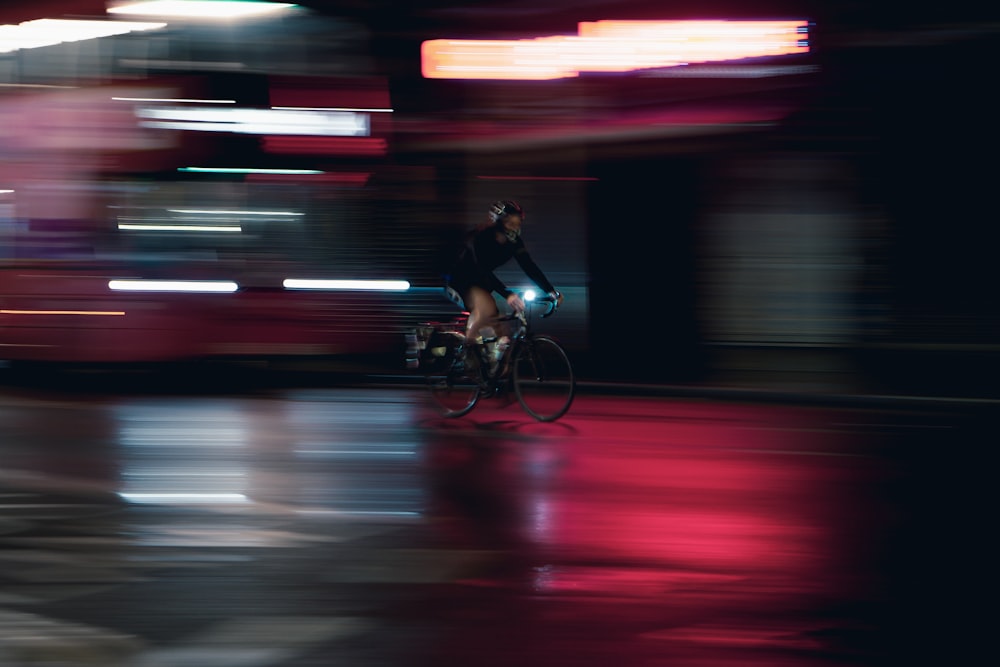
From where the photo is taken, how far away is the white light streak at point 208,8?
471 inches

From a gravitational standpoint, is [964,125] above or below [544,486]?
above

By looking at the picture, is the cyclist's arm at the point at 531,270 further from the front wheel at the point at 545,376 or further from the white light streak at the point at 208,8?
the white light streak at the point at 208,8

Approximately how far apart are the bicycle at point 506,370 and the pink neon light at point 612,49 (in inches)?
201

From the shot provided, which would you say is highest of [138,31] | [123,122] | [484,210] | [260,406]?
[138,31]

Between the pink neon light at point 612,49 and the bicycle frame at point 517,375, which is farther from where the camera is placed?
the pink neon light at point 612,49

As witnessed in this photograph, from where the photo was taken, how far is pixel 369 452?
8672mm

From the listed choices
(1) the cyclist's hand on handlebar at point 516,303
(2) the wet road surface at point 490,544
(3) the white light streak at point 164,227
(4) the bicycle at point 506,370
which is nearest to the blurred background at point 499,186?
(3) the white light streak at point 164,227

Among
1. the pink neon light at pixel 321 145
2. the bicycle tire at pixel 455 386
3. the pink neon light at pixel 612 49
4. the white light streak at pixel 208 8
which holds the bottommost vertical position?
the bicycle tire at pixel 455 386

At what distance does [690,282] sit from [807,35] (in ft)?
10.6

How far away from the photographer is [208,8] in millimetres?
11961

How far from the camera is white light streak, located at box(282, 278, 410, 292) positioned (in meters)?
13.0

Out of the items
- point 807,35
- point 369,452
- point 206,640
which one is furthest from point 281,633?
point 807,35

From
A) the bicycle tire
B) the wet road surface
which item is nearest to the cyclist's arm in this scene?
the bicycle tire

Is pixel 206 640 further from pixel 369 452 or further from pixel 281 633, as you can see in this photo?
pixel 369 452
